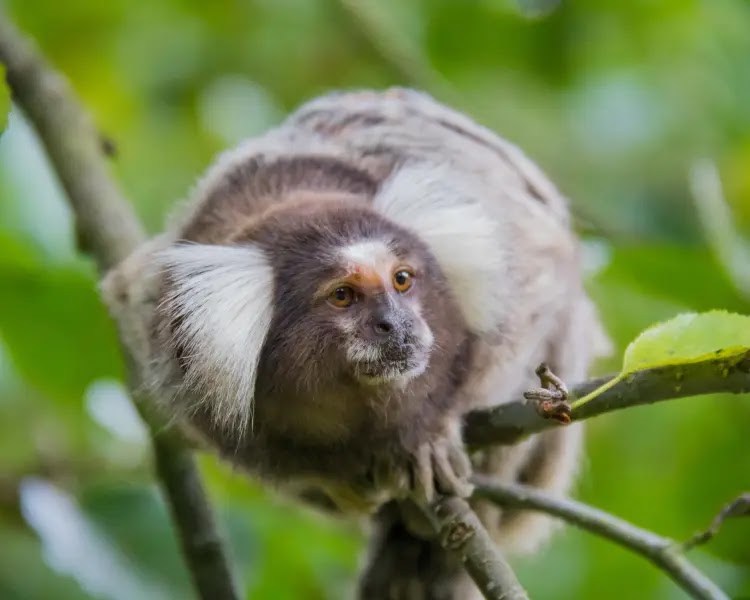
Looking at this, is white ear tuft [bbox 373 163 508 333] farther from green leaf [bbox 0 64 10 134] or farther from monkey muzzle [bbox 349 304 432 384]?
green leaf [bbox 0 64 10 134]

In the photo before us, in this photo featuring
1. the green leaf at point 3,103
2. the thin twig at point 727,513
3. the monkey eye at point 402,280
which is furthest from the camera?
the monkey eye at point 402,280

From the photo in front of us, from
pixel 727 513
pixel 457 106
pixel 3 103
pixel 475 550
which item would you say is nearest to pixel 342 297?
pixel 475 550

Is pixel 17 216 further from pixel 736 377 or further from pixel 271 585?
pixel 736 377

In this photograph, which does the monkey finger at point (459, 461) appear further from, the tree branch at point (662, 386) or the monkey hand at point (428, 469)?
the tree branch at point (662, 386)

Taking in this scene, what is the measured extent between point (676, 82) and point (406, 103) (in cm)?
85

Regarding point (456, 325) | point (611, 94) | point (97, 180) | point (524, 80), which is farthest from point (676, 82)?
point (97, 180)

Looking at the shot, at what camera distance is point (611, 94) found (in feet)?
11.2

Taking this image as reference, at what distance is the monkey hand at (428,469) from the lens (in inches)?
90.0

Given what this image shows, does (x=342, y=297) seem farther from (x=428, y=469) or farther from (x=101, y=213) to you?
(x=101, y=213)

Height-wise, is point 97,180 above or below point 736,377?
above

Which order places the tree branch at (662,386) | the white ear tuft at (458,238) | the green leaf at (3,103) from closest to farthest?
1. the green leaf at (3,103)
2. the tree branch at (662,386)
3. the white ear tuft at (458,238)

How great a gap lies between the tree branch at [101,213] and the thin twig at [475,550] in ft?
1.83

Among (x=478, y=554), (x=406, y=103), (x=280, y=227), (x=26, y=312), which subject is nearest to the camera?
(x=478, y=554)

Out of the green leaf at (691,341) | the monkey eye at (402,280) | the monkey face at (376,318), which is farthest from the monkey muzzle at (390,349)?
the green leaf at (691,341)
